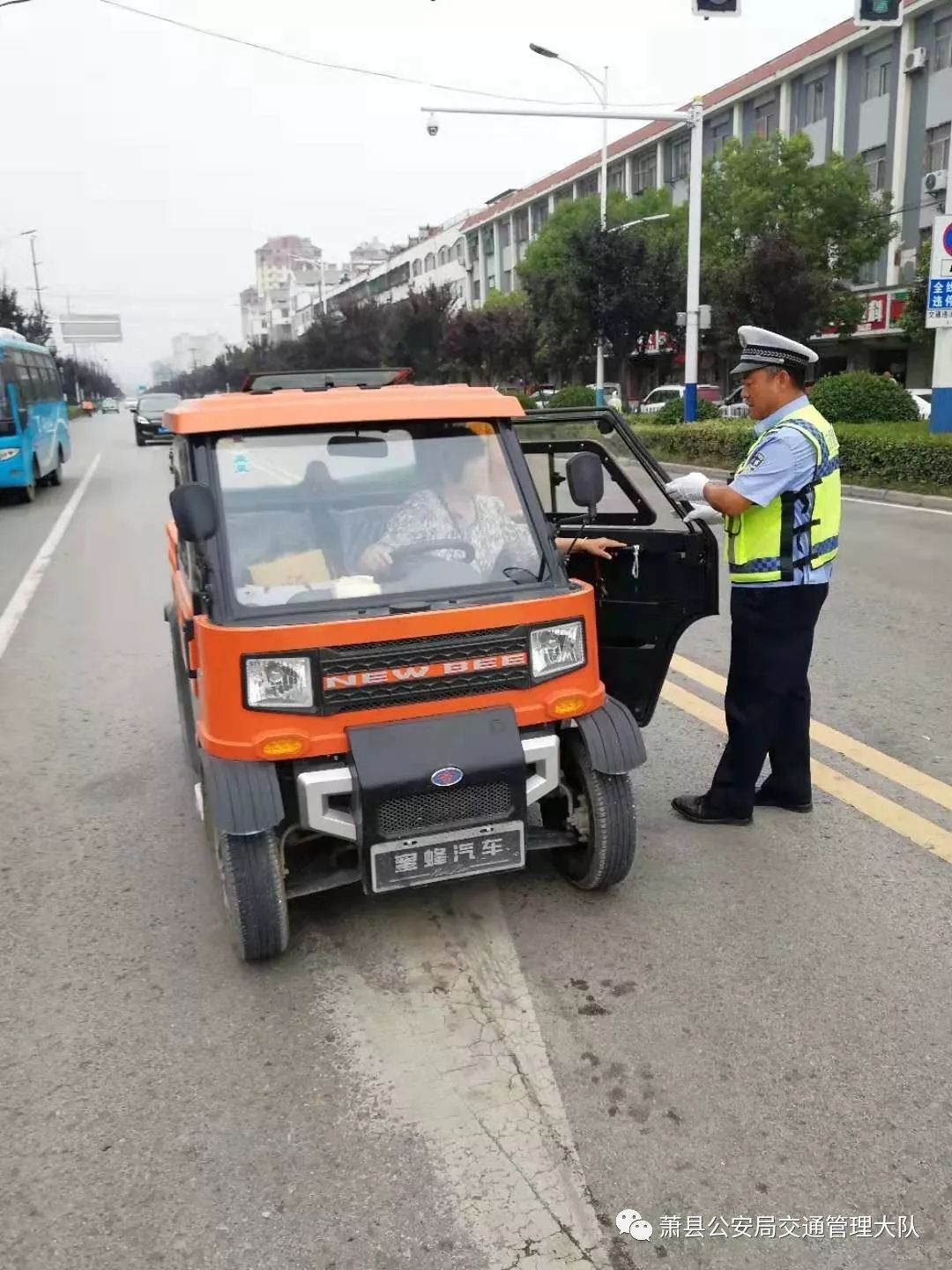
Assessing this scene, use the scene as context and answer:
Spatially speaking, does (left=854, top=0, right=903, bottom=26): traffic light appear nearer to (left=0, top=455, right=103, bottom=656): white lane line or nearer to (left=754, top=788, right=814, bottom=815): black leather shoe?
(left=754, top=788, right=814, bottom=815): black leather shoe

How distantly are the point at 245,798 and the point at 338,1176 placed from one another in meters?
1.10

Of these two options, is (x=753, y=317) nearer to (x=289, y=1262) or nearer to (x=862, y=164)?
(x=862, y=164)

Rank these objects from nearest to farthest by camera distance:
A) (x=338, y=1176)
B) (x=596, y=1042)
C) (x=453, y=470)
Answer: (x=338, y=1176)
(x=596, y=1042)
(x=453, y=470)

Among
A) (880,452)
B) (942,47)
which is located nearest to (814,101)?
(942,47)

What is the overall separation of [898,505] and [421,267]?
92576mm

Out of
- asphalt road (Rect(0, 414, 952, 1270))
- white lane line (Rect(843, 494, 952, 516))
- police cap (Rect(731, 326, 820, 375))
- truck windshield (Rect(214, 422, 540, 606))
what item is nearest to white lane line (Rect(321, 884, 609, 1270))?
asphalt road (Rect(0, 414, 952, 1270))

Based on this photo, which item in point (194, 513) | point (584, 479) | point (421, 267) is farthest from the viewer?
point (421, 267)

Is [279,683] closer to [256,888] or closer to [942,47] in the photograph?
[256,888]

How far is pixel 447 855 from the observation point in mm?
3332

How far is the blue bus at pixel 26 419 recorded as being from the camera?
55.3ft

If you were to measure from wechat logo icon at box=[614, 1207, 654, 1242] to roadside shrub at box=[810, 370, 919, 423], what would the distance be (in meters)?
16.8

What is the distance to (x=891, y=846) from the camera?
4141 mm

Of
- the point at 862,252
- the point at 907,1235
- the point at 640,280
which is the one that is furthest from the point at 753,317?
the point at 907,1235

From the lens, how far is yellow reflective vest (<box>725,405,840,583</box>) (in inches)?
158
